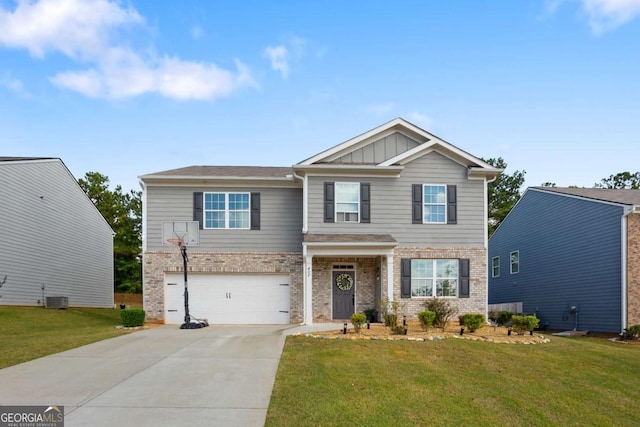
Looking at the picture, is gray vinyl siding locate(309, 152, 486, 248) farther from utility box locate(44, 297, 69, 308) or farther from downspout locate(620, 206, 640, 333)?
utility box locate(44, 297, 69, 308)

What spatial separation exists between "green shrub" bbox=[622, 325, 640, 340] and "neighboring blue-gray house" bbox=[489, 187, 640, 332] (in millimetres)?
706

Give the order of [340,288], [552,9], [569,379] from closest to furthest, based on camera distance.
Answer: [569,379], [552,9], [340,288]

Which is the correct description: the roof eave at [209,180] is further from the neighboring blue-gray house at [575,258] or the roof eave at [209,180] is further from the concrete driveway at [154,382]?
the neighboring blue-gray house at [575,258]

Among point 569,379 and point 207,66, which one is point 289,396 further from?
point 207,66

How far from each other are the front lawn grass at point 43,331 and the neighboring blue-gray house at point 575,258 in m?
→ 16.7

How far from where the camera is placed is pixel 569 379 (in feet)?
35.1

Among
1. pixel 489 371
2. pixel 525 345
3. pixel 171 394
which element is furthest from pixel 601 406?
pixel 171 394

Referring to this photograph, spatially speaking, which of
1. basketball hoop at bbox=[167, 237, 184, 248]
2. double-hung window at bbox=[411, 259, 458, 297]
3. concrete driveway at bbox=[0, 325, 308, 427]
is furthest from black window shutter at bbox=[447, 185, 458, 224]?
basketball hoop at bbox=[167, 237, 184, 248]

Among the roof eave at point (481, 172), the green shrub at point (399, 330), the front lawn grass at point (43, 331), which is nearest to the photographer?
the front lawn grass at point (43, 331)

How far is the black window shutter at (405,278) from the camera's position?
63.1ft

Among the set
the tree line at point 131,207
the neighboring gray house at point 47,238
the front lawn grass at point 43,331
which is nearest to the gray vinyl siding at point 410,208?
the front lawn grass at point 43,331

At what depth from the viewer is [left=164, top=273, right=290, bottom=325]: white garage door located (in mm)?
20359

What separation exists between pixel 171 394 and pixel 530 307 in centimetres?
2075

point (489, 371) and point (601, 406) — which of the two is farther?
point (489, 371)
